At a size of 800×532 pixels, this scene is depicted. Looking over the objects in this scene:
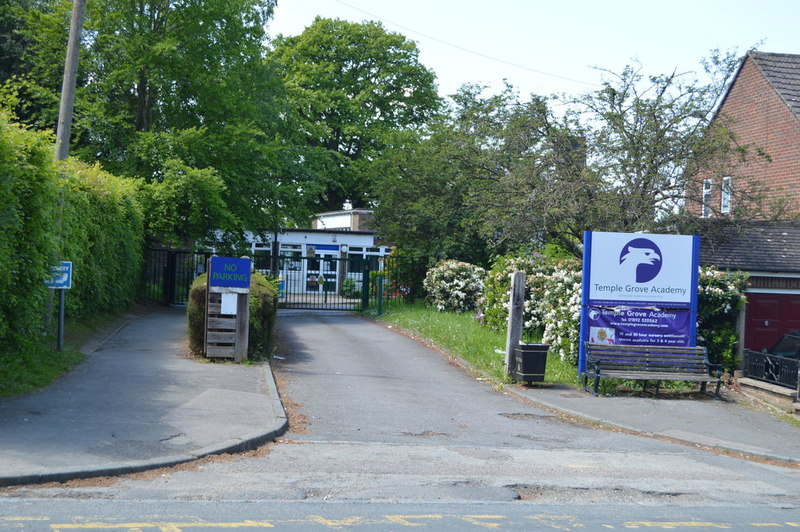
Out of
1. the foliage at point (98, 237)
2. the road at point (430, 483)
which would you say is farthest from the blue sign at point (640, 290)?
the foliage at point (98, 237)

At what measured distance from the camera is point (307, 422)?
10789mm

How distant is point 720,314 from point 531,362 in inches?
183

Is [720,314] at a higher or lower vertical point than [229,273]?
lower

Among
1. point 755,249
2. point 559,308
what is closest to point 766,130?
point 755,249

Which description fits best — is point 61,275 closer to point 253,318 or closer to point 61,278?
point 61,278

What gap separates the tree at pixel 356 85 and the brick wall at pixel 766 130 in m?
24.5

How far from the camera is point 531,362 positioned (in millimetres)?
14641

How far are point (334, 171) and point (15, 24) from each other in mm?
20881

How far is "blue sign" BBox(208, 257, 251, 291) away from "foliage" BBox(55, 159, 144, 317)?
253cm

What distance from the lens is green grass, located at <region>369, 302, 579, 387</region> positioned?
1602 centimetres

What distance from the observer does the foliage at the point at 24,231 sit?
400 inches

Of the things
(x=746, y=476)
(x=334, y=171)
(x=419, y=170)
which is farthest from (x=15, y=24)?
(x=746, y=476)

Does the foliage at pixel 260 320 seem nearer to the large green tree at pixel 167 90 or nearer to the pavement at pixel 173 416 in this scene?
the pavement at pixel 173 416

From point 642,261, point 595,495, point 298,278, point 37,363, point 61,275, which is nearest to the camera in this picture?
point 595,495
